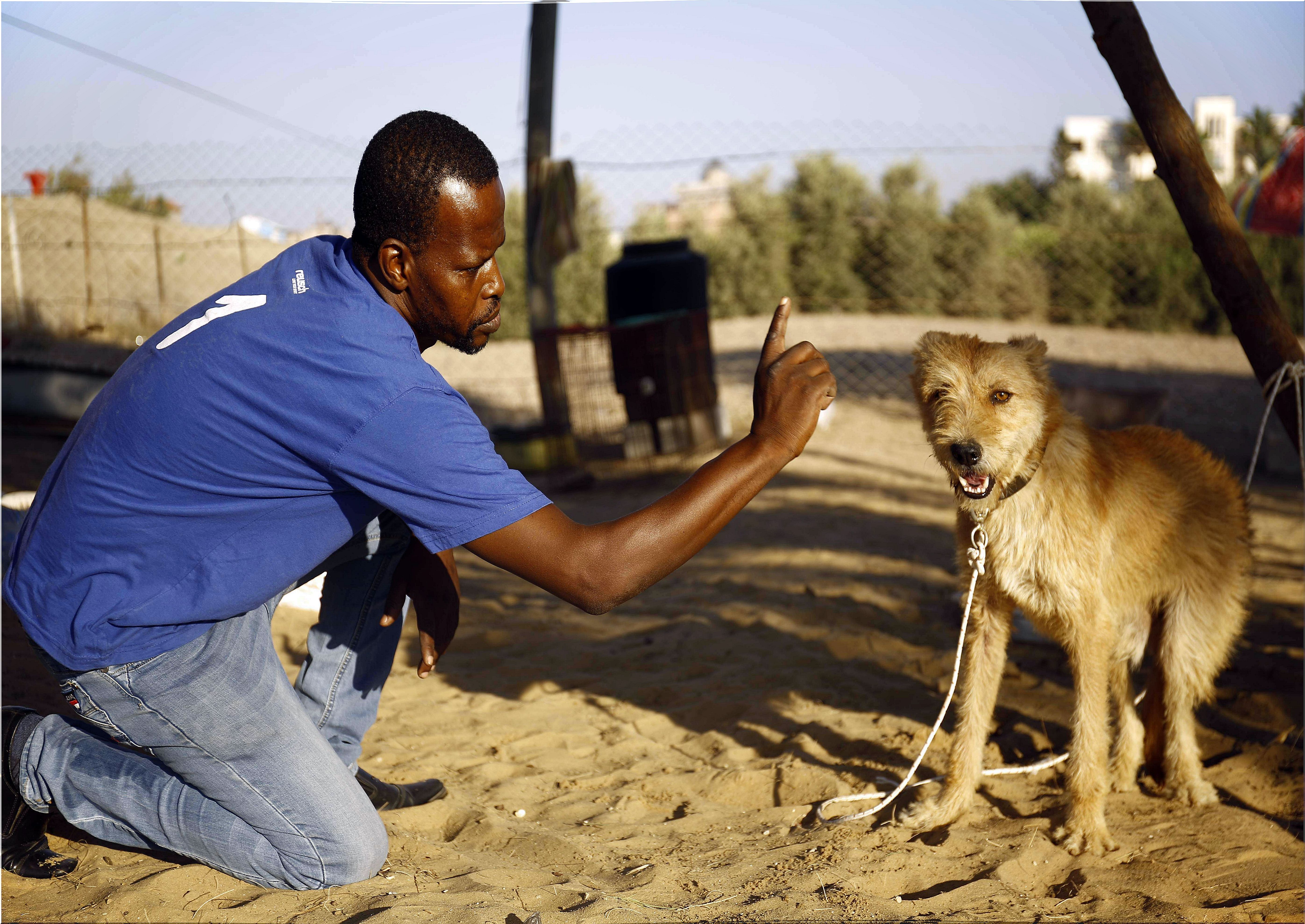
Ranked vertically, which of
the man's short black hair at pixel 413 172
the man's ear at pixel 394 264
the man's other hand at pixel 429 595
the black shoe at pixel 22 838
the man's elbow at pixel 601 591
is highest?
the man's short black hair at pixel 413 172

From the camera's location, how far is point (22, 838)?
2867mm

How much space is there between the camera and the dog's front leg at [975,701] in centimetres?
344

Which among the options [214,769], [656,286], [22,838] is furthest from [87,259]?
[214,769]

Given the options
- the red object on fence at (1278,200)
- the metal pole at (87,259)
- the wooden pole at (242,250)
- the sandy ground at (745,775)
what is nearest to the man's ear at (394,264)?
the sandy ground at (745,775)

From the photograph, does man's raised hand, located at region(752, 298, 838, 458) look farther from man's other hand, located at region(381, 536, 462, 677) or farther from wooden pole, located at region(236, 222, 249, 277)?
wooden pole, located at region(236, 222, 249, 277)

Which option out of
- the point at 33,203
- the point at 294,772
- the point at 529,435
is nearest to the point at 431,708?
the point at 294,772

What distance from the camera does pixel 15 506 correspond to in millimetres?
4609

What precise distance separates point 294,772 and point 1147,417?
907 cm

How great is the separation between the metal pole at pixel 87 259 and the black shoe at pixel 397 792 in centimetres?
1132

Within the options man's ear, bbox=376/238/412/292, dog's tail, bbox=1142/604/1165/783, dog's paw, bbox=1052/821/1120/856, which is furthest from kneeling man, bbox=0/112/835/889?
dog's tail, bbox=1142/604/1165/783

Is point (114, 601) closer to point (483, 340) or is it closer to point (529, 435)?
point (483, 340)

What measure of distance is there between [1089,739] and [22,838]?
358 cm

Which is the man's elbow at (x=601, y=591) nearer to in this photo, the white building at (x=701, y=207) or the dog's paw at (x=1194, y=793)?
the dog's paw at (x=1194, y=793)

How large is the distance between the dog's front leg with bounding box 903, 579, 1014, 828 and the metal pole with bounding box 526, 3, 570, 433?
21.7 ft
